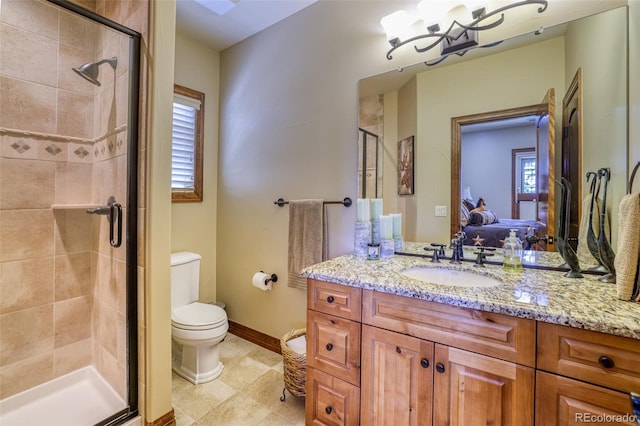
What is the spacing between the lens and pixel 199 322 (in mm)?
1928

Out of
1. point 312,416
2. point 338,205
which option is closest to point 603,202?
point 338,205

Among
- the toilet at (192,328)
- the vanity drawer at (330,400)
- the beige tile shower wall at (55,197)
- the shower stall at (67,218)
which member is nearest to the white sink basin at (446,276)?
the vanity drawer at (330,400)

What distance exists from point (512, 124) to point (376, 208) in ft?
2.65

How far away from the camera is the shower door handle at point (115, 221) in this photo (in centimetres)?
160

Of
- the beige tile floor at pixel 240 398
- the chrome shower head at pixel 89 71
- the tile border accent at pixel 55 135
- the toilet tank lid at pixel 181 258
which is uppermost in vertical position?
the chrome shower head at pixel 89 71

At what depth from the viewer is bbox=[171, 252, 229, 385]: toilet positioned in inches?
74.2

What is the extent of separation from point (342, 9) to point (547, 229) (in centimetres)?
178

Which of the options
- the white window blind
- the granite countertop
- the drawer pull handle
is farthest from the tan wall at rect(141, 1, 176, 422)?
the drawer pull handle

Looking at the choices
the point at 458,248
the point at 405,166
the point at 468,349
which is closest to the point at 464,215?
the point at 458,248

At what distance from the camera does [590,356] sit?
83cm

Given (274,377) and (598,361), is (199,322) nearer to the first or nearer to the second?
(274,377)

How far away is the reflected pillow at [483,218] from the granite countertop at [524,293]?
0.75 feet

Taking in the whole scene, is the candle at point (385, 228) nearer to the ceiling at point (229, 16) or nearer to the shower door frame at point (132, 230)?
the shower door frame at point (132, 230)

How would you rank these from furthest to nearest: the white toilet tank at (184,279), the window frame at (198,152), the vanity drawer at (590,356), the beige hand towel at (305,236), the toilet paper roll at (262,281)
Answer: the window frame at (198,152) → the toilet paper roll at (262,281) → the white toilet tank at (184,279) → the beige hand towel at (305,236) → the vanity drawer at (590,356)
